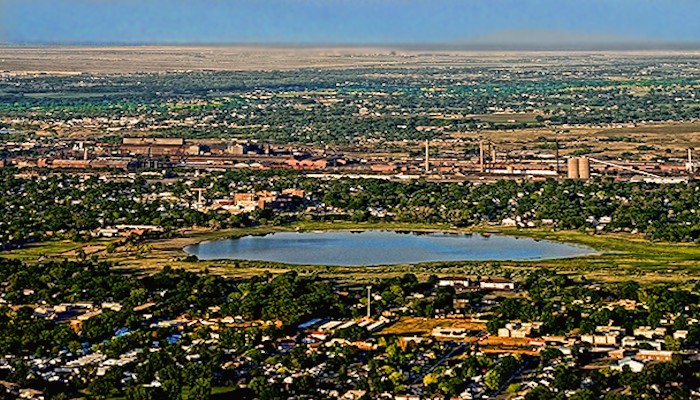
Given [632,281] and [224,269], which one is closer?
[632,281]

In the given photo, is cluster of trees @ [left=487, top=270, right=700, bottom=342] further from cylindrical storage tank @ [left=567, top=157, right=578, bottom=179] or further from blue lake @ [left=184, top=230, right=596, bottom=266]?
cylindrical storage tank @ [left=567, top=157, right=578, bottom=179]

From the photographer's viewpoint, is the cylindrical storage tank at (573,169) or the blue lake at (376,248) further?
the cylindrical storage tank at (573,169)

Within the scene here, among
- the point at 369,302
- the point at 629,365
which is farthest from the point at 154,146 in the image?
the point at 629,365

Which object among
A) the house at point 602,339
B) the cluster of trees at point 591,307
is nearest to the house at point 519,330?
the cluster of trees at point 591,307

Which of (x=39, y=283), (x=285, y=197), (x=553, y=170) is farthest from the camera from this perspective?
(x=553, y=170)

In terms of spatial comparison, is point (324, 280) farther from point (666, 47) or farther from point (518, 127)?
point (666, 47)

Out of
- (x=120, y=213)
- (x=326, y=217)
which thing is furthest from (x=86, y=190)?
(x=326, y=217)

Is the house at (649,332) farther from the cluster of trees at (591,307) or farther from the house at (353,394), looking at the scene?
the house at (353,394)
